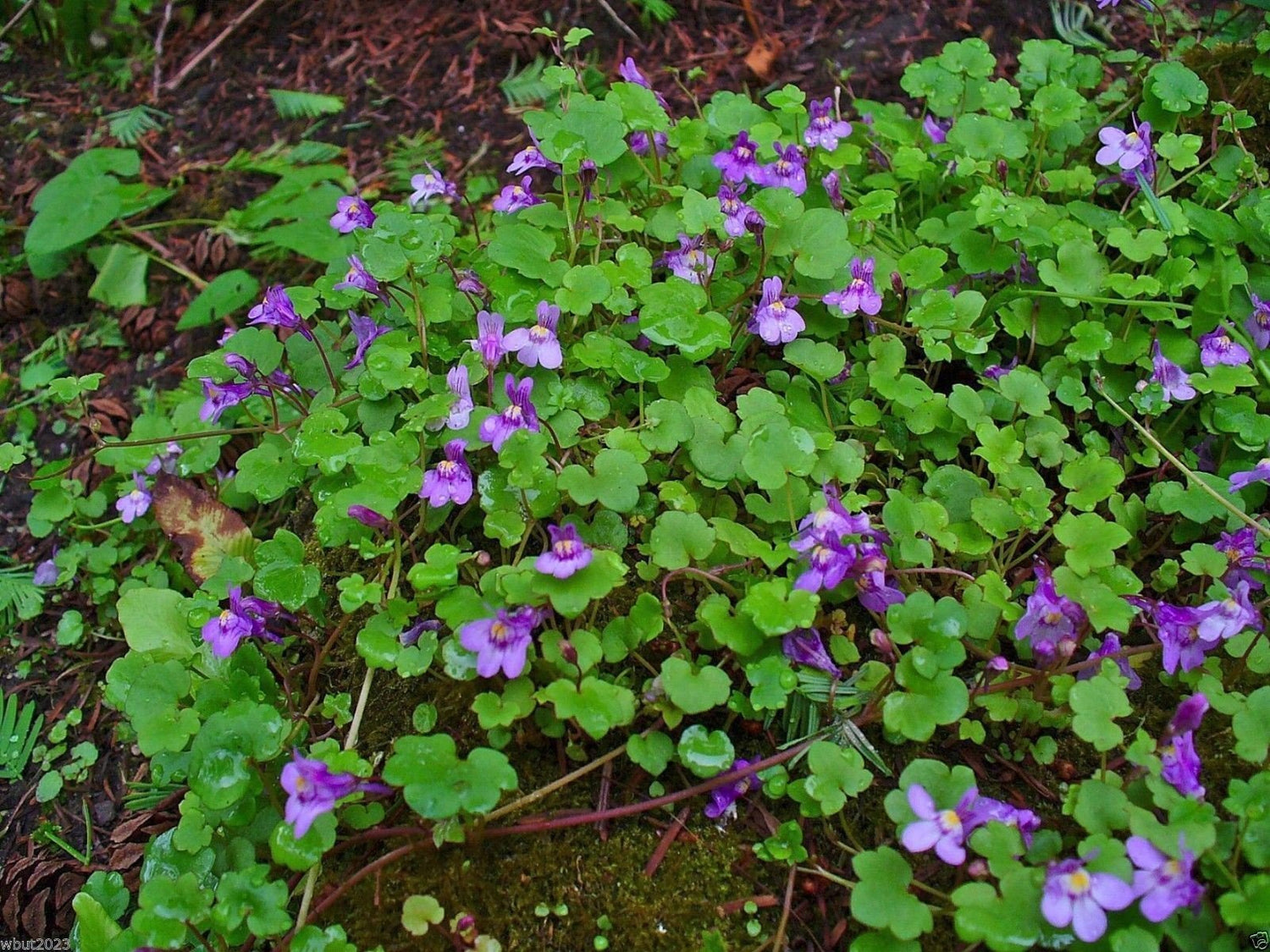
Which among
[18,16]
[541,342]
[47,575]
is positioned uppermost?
[18,16]

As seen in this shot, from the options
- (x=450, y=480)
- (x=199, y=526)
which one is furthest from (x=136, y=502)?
(x=450, y=480)

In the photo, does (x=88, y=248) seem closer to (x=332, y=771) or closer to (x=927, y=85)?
(x=332, y=771)

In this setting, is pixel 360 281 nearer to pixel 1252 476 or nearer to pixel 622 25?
pixel 1252 476

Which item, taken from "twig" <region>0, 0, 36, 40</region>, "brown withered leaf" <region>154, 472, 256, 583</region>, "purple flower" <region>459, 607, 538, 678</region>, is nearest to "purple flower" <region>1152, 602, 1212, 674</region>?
"purple flower" <region>459, 607, 538, 678</region>

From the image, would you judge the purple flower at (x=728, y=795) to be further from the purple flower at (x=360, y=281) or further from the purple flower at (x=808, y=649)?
the purple flower at (x=360, y=281)

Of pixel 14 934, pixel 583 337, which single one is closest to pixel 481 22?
pixel 583 337

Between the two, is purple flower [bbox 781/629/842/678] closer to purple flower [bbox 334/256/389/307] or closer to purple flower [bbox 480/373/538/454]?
purple flower [bbox 480/373/538/454]
